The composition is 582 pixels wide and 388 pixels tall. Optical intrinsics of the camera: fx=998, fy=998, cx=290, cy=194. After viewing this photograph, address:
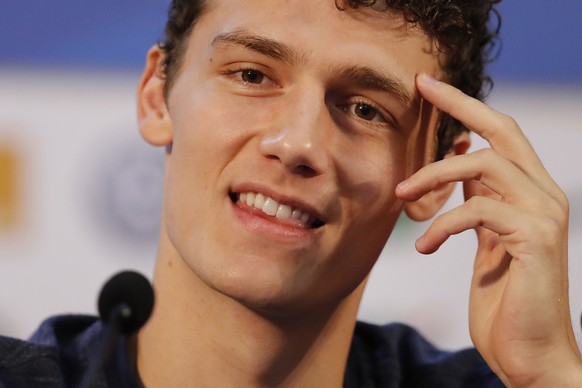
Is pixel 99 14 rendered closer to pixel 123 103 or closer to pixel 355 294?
pixel 123 103

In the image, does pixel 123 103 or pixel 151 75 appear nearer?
pixel 151 75

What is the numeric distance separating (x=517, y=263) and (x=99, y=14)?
1.53 m

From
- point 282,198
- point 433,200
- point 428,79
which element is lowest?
point 433,200

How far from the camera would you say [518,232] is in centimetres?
190

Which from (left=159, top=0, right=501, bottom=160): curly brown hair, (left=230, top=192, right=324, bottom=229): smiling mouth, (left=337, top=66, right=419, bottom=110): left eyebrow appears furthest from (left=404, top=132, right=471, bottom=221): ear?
(left=230, top=192, right=324, bottom=229): smiling mouth

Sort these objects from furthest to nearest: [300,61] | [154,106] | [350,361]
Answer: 1. [350,361]
2. [154,106]
3. [300,61]

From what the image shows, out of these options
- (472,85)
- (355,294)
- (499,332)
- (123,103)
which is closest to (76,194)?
(123,103)

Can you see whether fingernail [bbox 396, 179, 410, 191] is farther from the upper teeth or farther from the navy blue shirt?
the navy blue shirt

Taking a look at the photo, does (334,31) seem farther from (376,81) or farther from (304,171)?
(304,171)

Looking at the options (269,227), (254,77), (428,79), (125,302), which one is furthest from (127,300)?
(428,79)

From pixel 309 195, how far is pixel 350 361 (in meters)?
0.67

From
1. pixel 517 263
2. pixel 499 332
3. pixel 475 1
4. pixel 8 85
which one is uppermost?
pixel 475 1

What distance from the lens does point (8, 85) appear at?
2814 millimetres

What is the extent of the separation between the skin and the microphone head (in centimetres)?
32
